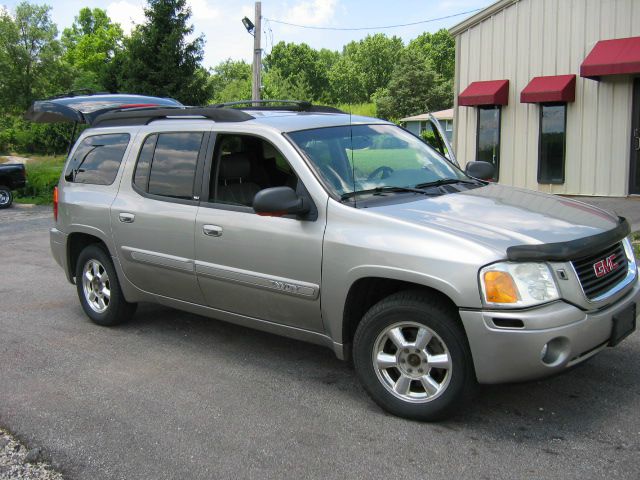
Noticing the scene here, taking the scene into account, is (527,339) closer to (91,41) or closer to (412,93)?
(412,93)

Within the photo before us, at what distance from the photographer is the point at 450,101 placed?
200ft

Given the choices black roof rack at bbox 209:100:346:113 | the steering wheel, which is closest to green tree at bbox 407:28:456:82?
black roof rack at bbox 209:100:346:113

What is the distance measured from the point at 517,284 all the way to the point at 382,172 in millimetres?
1485

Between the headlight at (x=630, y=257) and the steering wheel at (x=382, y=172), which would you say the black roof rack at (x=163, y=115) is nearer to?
the steering wheel at (x=382, y=172)

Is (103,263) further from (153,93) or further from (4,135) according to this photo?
(4,135)

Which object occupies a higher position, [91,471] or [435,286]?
[435,286]

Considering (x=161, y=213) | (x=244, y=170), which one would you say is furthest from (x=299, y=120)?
(x=161, y=213)

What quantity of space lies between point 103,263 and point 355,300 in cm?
273

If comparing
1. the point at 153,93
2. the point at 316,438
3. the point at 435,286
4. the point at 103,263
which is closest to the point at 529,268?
the point at 435,286

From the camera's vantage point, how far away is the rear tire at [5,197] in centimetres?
1767

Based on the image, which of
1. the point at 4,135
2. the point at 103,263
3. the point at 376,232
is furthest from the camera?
the point at 4,135

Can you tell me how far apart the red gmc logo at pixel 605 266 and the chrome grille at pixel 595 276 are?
0.5 inches

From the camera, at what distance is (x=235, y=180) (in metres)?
5.10

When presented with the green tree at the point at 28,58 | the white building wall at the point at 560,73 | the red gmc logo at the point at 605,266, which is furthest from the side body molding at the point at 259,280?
the green tree at the point at 28,58
